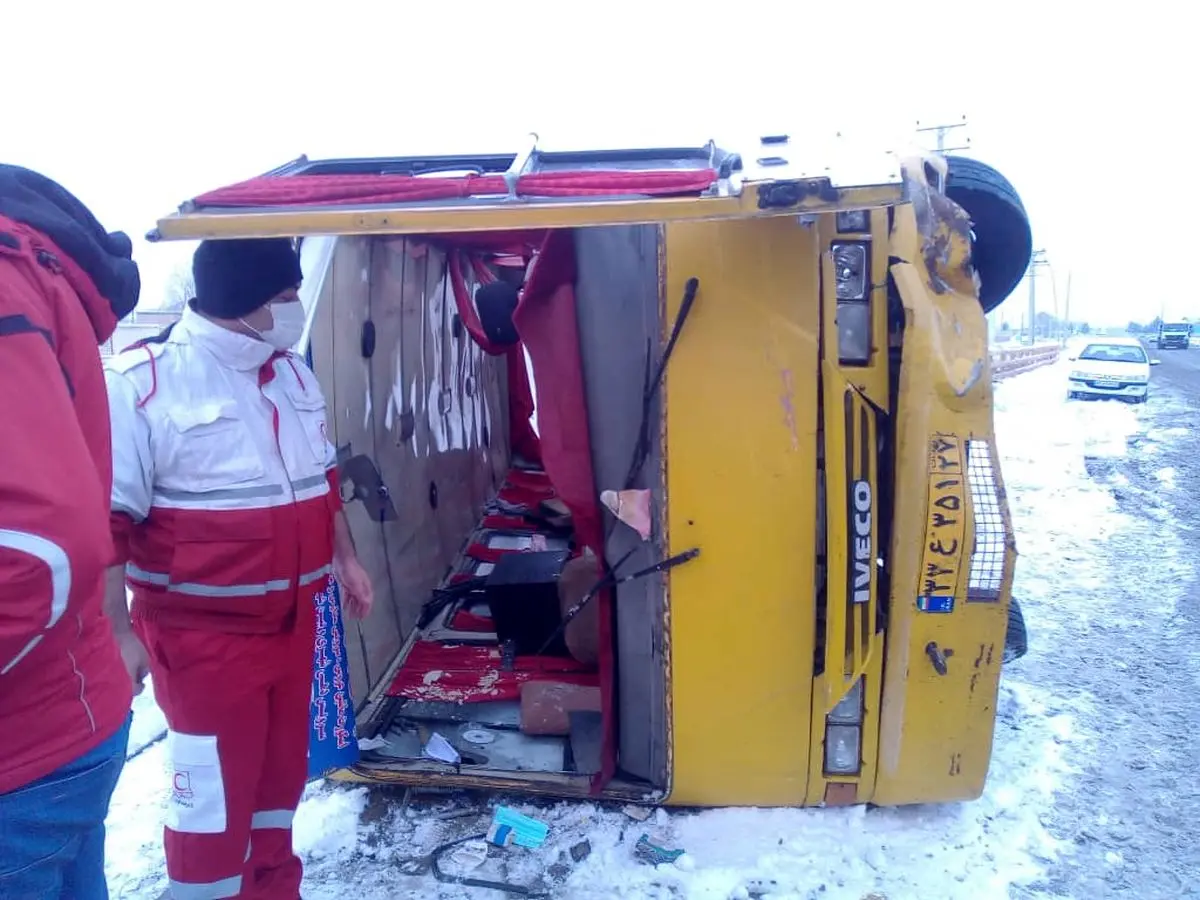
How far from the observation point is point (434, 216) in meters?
2.04

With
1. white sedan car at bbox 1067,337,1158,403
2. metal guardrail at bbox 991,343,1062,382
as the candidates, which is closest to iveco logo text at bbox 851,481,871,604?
white sedan car at bbox 1067,337,1158,403

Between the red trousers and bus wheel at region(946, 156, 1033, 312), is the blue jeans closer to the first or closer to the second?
the red trousers

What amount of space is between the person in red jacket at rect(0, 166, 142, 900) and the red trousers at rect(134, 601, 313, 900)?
0.46m

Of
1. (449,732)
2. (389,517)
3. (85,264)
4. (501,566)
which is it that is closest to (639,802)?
(449,732)

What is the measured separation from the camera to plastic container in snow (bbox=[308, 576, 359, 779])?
304 cm

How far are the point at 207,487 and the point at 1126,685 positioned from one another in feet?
14.5

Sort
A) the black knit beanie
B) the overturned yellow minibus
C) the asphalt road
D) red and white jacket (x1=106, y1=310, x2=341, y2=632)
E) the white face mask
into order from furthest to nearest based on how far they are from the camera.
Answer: the asphalt road < the overturned yellow minibus < the white face mask < the black knit beanie < red and white jacket (x1=106, y1=310, x2=341, y2=632)

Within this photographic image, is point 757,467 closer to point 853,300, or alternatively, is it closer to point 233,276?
point 853,300

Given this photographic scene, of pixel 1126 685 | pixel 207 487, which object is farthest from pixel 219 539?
pixel 1126 685

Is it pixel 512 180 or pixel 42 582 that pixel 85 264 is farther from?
pixel 512 180

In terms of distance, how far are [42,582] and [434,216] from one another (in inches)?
45.6

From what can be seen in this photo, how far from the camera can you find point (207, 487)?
7.39ft

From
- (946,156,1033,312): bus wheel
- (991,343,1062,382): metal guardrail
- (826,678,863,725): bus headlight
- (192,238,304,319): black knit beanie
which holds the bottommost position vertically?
(991,343,1062,382): metal guardrail

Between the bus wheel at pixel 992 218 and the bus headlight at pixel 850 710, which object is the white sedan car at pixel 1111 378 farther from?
the bus headlight at pixel 850 710
